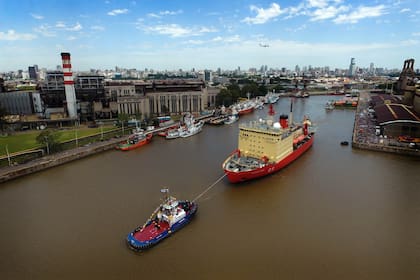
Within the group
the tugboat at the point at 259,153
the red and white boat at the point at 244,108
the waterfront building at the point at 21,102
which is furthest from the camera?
the red and white boat at the point at 244,108

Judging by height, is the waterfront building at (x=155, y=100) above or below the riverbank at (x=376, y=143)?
above

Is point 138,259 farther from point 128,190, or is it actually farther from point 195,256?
point 128,190

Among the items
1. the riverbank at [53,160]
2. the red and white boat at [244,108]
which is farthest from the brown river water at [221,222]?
the red and white boat at [244,108]

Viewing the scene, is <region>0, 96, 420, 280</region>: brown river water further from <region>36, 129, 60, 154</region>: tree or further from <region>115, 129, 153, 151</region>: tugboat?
<region>115, 129, 153, 151</region>: tugboat

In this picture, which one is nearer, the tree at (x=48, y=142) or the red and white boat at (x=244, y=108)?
the tree at (x=48, y=142)

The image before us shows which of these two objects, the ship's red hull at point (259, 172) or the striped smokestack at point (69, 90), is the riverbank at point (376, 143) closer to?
the ship's red hull at point (259, 172)

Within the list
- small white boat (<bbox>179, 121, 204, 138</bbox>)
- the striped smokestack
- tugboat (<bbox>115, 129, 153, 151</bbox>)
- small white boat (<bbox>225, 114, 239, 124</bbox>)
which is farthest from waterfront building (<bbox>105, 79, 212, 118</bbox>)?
small white boat (<bbox>179, 121, 204, 138</bbox>)

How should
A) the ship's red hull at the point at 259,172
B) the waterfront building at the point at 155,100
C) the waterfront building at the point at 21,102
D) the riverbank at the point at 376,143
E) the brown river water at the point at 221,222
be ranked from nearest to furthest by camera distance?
the brown river water at the point at 221,222 < the ship's red hull at the point at 259,172 < the riverbank at the point at 376,143 < the waterfront building at the point at 21,102 < the waterfront building at the point at 155,100

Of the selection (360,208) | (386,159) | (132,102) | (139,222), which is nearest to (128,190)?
(139,222)
